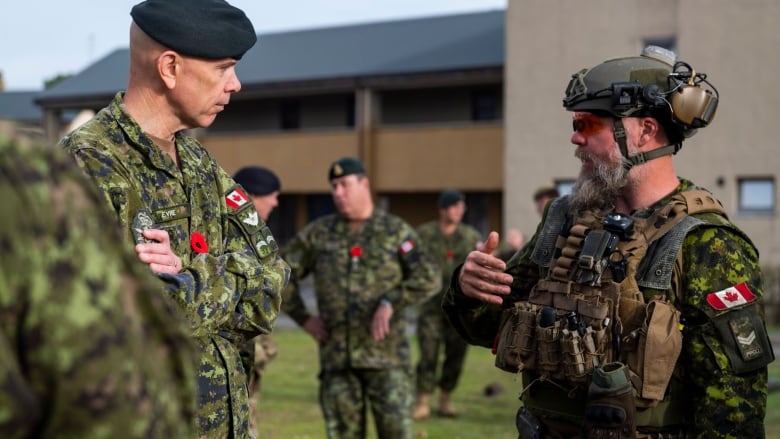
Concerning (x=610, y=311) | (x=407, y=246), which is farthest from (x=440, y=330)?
(x=610, y=311)

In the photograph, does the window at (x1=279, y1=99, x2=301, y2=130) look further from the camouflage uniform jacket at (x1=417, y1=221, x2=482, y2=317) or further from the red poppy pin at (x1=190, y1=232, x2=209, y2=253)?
the red poppy pin at (x1=190, y1=232, x2=209, y2=253)

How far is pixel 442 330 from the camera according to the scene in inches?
440

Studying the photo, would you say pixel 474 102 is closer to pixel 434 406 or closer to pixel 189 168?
pixel 434 406

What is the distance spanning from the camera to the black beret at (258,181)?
7.11 m

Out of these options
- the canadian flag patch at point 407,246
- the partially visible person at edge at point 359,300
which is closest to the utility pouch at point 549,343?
the partially visible person at edge at point 359,300

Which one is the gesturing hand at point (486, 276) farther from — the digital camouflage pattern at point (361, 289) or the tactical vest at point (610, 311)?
the digital camouflage pattern at point (361, 289)

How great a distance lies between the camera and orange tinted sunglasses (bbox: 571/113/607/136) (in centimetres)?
371

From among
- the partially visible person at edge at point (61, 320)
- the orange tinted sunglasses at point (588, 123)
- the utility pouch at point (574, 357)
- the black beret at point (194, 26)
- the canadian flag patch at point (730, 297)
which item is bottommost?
the utility pouch at point (574, 357)

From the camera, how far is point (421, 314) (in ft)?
37.0

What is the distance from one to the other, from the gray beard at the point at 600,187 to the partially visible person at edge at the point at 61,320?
2.63m

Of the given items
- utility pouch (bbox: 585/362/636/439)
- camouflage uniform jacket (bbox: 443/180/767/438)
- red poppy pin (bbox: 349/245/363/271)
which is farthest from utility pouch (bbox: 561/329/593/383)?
red poppy pin (bbox: 349/245/363/271)

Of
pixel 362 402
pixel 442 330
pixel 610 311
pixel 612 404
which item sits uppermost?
pixel 610 311

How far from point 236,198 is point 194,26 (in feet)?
2.02

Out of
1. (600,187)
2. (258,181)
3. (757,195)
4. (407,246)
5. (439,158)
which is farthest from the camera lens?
(439,158)
